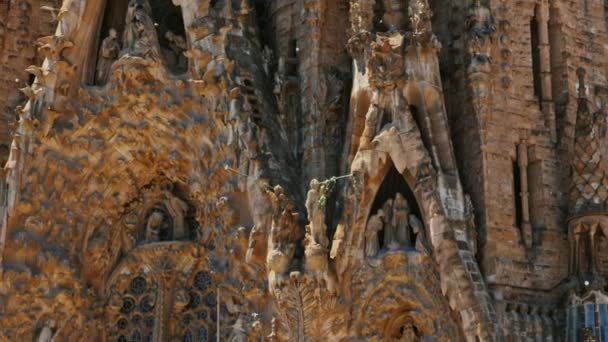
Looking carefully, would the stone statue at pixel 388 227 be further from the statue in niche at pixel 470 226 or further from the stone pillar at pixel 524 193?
the stone pillar at pixel 524 193

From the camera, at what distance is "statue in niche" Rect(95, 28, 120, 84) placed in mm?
19484

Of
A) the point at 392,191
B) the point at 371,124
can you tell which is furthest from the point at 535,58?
the point at 392,191

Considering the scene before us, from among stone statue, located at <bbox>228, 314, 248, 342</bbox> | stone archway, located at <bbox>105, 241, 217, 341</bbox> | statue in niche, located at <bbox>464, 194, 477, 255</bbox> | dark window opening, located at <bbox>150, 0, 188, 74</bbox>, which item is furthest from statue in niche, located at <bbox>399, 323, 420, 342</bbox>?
dark window opening, located at <bbox>150, 0, 188, 74</bbox>

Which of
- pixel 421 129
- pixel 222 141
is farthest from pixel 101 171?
pixel 421 129

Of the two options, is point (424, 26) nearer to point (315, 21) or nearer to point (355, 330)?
point (315, 21)

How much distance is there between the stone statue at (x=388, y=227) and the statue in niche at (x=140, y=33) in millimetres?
4338

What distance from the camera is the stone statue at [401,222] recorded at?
1675cm

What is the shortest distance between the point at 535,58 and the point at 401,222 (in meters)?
3.26

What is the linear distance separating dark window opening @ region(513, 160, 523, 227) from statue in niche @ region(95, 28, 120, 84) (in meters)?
6.37

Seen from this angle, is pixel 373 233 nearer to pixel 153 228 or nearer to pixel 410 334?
pixel 410 334

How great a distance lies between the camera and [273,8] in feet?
66.1

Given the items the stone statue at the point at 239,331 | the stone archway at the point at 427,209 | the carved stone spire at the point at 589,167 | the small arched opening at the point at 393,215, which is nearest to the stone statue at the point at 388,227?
the small arched opening at the point at 393,215

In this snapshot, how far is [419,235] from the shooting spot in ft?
54.4

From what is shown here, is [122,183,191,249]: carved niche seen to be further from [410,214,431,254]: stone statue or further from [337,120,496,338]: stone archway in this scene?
[410,214,431,254]: stone statue
